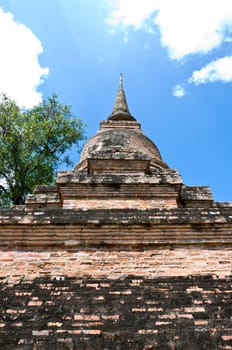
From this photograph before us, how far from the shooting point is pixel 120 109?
1215cm

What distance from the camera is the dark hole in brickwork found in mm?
3457

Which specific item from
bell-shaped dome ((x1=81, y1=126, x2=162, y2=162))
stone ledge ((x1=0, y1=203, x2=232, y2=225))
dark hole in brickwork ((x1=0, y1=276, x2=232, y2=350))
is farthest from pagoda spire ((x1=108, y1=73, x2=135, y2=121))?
dark hole in brickwork ((x1=0, y1=276, x2=232, y2=350))

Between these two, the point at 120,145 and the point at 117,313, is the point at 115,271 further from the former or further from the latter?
the point at 120,145

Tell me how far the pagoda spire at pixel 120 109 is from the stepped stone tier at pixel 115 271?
544 cm

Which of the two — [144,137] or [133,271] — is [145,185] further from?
[144,137]

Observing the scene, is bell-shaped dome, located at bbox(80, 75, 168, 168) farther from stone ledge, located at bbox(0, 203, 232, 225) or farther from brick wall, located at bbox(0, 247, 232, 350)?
brick wall, located at bbox(0, 247, 232, 350)

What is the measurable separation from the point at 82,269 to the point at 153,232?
1125 mm

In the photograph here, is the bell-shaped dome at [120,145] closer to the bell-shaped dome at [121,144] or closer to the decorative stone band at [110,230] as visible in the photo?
the bell-shaped dome at [121,144]

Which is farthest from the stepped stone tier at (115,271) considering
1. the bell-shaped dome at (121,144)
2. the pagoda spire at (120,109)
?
the pagoda spire at (120,109)

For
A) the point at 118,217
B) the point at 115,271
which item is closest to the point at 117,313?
the point at 115,271

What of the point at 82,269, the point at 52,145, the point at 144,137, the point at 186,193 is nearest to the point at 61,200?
the point at 82,269

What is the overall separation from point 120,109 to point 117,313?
9.21 m

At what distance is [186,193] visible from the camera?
671 centimetres

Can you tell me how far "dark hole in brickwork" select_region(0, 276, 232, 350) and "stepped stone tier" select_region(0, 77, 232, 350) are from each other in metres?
0.01
